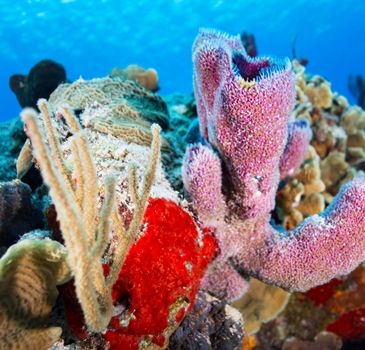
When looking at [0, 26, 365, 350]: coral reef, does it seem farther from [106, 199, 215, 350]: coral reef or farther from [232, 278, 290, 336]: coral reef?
[232, 278, 290, 336]: coral reef

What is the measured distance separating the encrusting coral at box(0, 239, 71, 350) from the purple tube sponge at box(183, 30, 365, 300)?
2.93 feet

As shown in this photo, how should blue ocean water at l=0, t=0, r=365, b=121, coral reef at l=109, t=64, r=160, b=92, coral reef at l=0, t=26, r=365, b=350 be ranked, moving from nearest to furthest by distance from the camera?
coral reef at l=0, t=26, r=365, b=350, coral reef at l=109, t=64, r=160, b=92, blue ocean water at l=0, t=0, r=365, b=121

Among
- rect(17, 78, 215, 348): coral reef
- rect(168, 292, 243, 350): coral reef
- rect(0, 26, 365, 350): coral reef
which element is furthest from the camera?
rect(168, 292, 243, 350): coral reef

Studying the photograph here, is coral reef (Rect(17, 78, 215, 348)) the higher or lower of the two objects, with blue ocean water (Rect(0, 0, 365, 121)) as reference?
lower

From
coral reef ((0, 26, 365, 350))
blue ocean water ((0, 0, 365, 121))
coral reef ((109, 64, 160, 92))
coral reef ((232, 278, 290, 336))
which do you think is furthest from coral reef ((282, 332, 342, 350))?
blue ocean water ((0, 0, 365, 121))

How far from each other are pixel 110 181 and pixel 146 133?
1.29 m

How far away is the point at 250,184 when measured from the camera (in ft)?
6.66

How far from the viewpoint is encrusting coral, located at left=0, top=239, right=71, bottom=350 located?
1.47m

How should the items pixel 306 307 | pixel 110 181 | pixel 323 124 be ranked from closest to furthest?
pixel 110 181 < pixel 306 307 < pixel 323 124

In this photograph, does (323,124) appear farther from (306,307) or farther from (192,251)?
(192,251)

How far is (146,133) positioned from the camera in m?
2.48

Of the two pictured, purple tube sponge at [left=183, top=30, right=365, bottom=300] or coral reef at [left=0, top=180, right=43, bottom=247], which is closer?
purple tube sponge at [left=183, top=30, right=365, bottom=300]

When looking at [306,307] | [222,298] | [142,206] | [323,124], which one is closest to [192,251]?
[142,206]

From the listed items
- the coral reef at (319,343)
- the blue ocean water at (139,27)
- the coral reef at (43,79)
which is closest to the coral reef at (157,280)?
the coral reef at (319,343)
